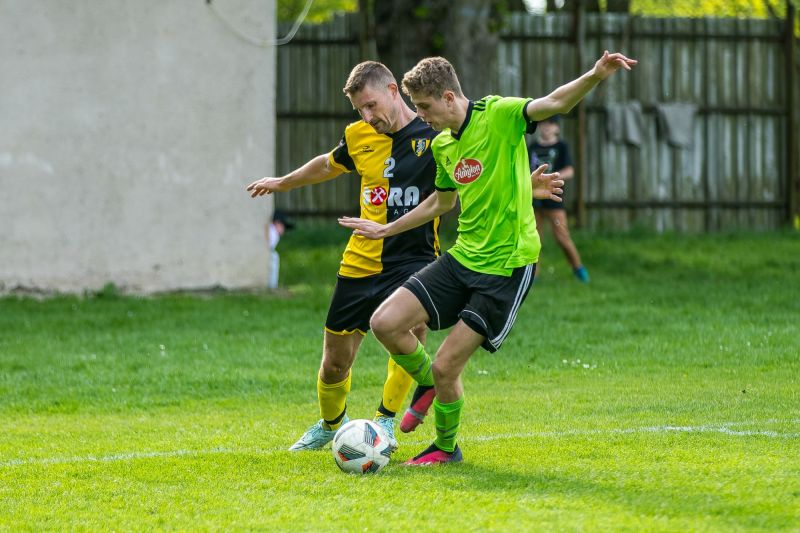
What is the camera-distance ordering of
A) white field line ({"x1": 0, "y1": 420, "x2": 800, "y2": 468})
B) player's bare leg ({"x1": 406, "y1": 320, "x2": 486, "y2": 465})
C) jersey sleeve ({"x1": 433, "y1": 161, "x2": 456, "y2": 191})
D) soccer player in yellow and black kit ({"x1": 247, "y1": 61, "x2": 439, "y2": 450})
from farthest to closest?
soccer player in yellow and black kit ({"x1": 247, "y1": 61, "x2": 439, "y2": 450}), white field line ({"x1": 0, "y1": 420, "x2": 800, "y2": 468}), jersey sleeve ({"x1": 433, "y1": 161, "x2": 456, "y2": 191}), player's bare leg ({"x1": 406, "y1": 320, "x2": 486, "y2": 465})

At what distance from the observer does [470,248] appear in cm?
633

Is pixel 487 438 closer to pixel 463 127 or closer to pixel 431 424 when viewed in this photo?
pixel 431 424

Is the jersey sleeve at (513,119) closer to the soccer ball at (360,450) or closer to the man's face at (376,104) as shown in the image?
the man's face at (376,104)

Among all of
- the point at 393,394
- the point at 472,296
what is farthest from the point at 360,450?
the point at 472,296

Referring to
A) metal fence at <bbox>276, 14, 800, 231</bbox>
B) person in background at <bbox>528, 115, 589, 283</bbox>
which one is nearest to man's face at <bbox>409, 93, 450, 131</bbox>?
person in background at <bbox>528, 115, 589, 283</bbox>

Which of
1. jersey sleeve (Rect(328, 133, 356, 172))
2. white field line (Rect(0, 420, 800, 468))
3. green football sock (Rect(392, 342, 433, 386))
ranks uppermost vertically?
jersey sleeve (Rect(328, 133, 356, 172))

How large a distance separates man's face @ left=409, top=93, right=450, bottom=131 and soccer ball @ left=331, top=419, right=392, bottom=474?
5.19ft

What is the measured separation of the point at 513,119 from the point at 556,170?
8.98 metres

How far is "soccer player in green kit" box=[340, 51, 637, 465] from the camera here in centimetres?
620

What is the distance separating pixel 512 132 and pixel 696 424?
2.20 meters

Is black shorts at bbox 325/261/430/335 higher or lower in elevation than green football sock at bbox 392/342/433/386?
higher

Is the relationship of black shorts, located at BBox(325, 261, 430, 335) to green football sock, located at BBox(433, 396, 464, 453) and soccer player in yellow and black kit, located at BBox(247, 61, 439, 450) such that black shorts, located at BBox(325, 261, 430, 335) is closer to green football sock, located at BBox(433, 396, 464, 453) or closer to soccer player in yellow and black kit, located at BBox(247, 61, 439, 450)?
soccer player in yellow and black kit, located at BBox(247, 61, 439, 450)

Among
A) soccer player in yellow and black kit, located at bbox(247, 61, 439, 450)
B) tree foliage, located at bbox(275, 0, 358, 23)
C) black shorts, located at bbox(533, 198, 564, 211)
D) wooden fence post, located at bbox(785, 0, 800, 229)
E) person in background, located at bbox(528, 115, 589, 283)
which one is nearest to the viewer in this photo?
soccer player in yellow and black kit, located at bbox(247, 61, 439, 450)

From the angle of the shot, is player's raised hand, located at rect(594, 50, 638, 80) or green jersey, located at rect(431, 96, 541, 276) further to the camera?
green jersey, located at rect(431, 96, 541, 276)
